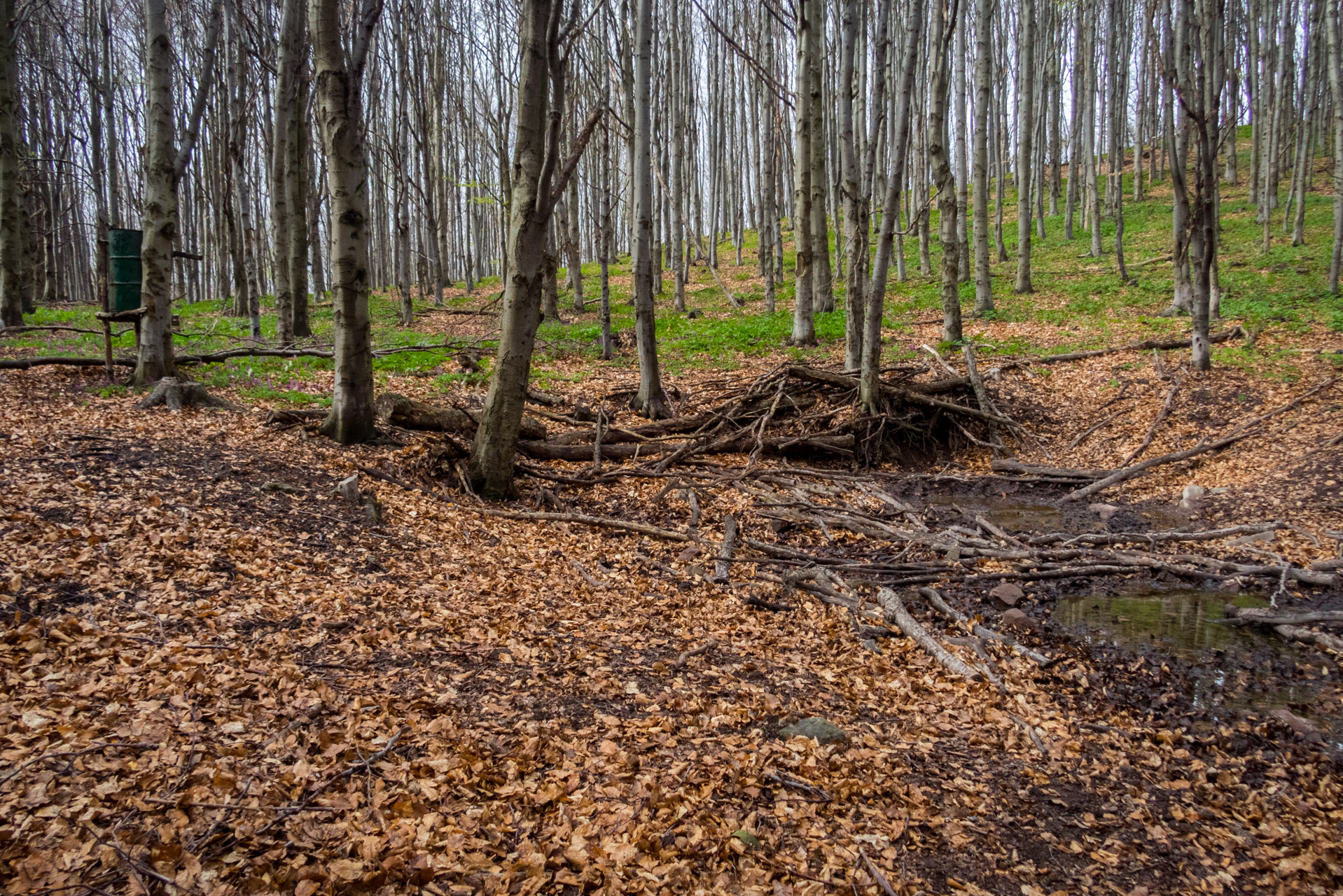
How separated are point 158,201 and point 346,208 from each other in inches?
118

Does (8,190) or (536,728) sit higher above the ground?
(8,190)

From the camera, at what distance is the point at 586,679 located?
412 cm

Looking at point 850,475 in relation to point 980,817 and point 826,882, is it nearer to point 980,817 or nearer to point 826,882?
point 980,817

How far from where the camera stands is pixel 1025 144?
19.4m

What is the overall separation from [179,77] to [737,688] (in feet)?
106

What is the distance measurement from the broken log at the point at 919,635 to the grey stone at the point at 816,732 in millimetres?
1243

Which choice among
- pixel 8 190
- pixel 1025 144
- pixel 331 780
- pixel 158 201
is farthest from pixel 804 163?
pixel 8 190

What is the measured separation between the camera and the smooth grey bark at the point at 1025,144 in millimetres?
18000

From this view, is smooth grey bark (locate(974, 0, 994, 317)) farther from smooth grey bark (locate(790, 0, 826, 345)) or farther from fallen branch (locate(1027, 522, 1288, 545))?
fallen branch (locate(1027, 522, 1288, 545))

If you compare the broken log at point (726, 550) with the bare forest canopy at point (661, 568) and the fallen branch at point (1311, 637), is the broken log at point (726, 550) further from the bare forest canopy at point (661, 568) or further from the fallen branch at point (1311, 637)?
the fallen branch at point (1311, 637)


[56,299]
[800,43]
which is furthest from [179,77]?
[800,43]

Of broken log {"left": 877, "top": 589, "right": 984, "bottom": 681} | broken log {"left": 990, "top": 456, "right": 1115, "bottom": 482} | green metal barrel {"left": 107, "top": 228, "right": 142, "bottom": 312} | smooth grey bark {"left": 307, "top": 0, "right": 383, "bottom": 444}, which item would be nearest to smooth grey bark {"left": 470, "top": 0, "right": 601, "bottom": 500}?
smooth grey bark {"left": 307, "top": 0, "right": 383, "bottom": 444}

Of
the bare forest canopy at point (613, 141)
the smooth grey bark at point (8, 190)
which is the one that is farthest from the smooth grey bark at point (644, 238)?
the smooth grey bark at point (8, 190)

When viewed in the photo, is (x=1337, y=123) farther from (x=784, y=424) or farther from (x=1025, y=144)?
(x=784, y=424)
